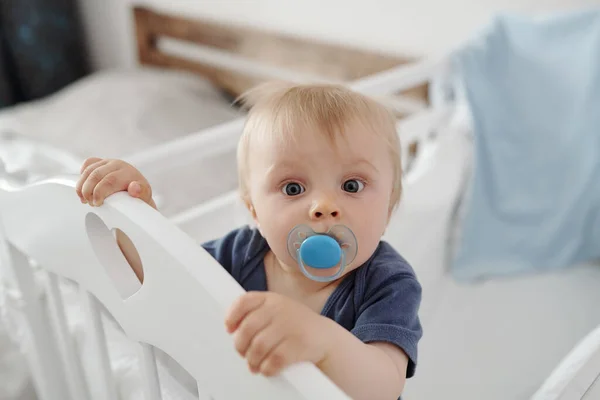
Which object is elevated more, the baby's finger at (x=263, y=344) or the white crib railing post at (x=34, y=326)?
the baby's finger at (x=263, y=344)

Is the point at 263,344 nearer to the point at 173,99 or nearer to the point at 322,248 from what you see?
the point at 322,248

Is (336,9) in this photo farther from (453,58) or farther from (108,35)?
(108,35)

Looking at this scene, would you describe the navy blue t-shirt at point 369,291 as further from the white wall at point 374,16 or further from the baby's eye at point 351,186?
the white wall at point 374,16

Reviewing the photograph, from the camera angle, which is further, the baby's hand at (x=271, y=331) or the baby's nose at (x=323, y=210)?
the baby's nose at (x=323, y=210)

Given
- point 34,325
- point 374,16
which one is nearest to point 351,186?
point 34,325

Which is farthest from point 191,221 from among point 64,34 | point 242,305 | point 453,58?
point 64,34

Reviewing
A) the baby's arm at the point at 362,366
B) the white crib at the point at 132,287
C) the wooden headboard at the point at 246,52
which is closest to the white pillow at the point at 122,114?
the wooden headboard at the point at 246,52

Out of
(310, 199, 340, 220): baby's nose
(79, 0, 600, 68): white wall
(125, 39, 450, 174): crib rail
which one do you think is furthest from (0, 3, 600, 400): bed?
(310, 199, 340, 220): baby's nose

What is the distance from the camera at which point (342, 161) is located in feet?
1.79

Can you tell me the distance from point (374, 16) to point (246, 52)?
1.61 ft

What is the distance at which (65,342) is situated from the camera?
73 centimetres

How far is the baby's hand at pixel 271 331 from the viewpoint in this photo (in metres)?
0.41

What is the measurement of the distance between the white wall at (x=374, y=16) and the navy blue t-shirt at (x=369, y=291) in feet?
2.99

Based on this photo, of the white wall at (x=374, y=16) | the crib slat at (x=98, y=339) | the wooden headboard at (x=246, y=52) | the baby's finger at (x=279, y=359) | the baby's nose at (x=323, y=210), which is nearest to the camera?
the baby's finger at (x=279, y=359)
